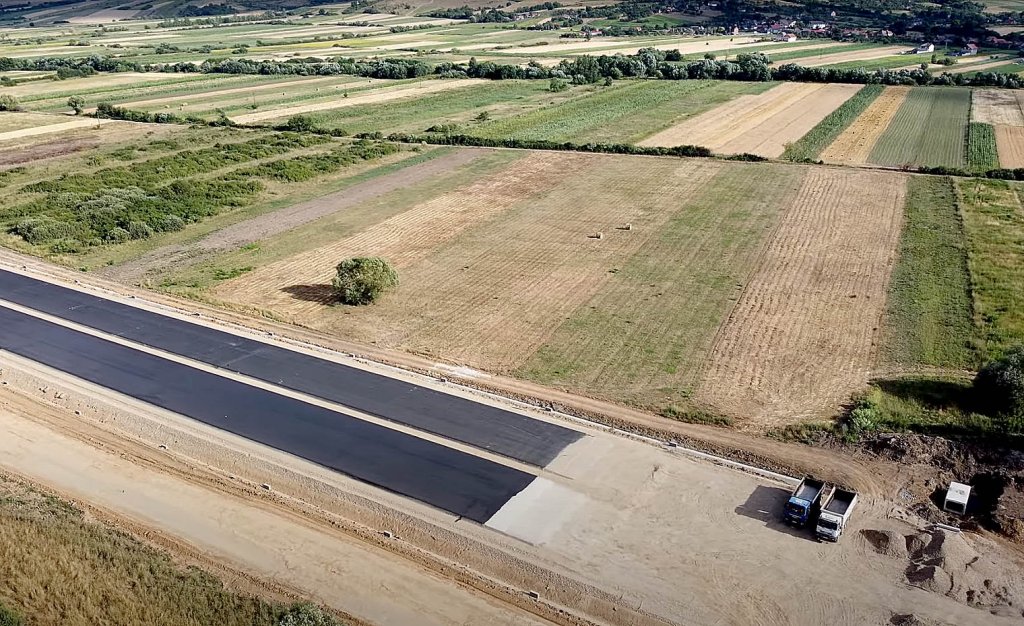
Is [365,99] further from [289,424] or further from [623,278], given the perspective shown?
[289,424]

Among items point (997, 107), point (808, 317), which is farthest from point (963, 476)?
point (997, 107)

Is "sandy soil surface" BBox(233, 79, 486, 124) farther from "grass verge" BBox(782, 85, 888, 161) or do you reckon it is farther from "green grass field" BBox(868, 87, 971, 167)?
"green grass field" BBox(868, 87, 971, 167)

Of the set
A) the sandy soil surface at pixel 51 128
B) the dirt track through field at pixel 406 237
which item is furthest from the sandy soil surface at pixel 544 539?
the sandy soil surface at pixel 51 128

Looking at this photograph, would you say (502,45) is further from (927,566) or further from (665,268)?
(927,566)

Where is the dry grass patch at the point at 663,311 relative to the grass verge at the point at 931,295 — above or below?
above

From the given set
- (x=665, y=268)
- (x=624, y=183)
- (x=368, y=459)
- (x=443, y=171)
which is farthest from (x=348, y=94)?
(x=368, y=459)

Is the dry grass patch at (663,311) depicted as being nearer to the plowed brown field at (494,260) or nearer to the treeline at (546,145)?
the plowed brown field at (494,260)
